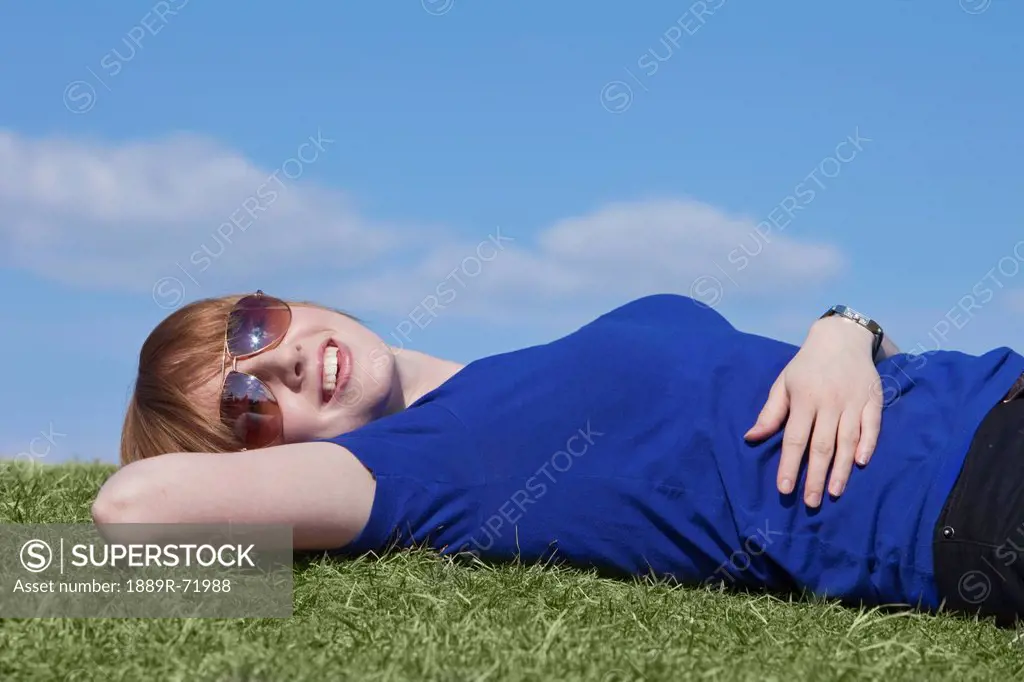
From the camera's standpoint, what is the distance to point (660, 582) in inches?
171

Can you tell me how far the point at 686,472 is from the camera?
13.8 ft

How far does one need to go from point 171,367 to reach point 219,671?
2.14 m

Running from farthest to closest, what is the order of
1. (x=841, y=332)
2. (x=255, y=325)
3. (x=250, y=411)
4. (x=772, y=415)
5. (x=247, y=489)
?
1. (x=255, y=325)
2. (x=250, y=411)
3. (x=841, y=332)
4. (x=772, y=415)
5. (x=247, y=489)

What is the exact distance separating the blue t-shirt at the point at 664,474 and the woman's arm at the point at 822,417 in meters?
0.06

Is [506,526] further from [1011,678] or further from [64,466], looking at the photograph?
[64,466]

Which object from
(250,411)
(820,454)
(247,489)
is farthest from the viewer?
(250,411)

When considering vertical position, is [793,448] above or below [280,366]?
below

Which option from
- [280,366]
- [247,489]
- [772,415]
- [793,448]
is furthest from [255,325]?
[793,448]

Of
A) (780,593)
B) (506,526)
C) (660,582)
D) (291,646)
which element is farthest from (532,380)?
(291,646)

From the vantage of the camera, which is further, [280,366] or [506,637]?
[280,366]

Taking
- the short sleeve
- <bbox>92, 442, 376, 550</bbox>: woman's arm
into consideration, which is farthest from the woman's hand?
<bbox>92, 442, 376, 550</bbox>: woman's arm

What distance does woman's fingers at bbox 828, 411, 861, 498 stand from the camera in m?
4.07

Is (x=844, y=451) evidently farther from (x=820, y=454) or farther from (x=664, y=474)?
(x=664, y=474)

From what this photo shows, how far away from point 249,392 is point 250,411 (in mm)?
80
